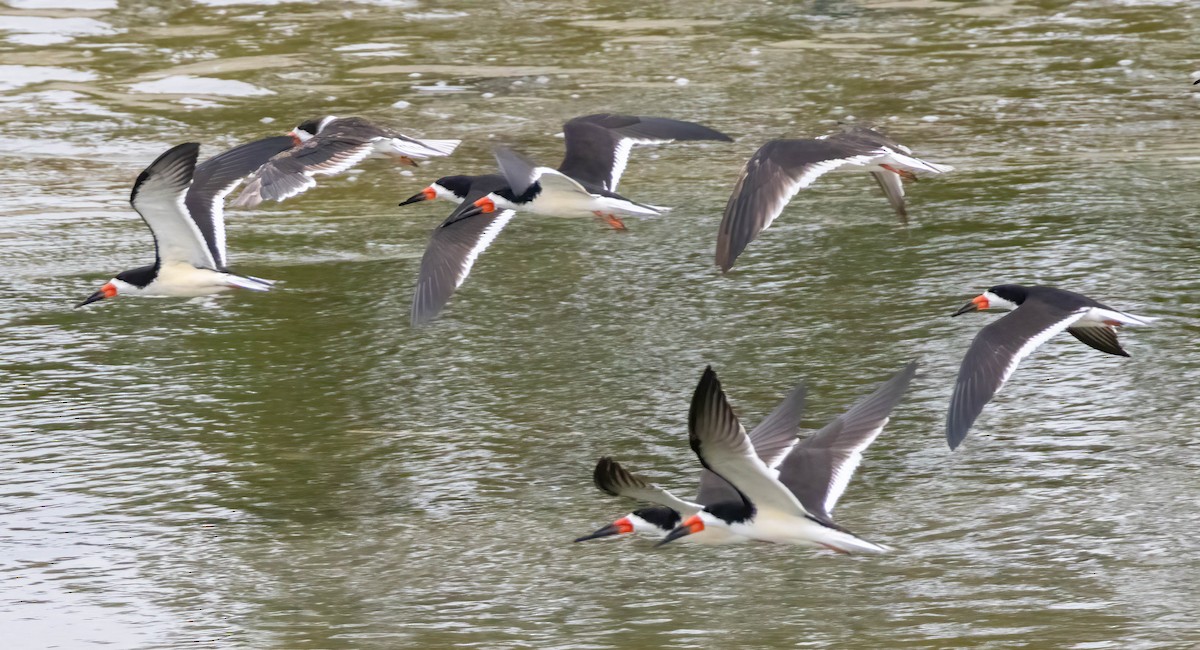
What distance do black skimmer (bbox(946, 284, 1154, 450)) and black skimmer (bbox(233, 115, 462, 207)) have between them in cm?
371

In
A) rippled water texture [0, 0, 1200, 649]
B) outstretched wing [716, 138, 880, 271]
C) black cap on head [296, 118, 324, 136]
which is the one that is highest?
outstretched wing [716, 138, 880, 271]

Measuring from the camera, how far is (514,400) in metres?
8.03

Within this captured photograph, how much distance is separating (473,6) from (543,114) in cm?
358

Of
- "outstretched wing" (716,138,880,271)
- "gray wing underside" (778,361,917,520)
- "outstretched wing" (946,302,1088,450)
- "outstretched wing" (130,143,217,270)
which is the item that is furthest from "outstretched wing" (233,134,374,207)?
"outstretched wing" (946,302,1088,450)

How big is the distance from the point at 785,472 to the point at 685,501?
1.25ft

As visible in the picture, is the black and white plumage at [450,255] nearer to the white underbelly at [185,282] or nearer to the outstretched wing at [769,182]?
the white underbelly at [185,282]

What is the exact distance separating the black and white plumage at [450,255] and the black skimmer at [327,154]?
792 millimetres

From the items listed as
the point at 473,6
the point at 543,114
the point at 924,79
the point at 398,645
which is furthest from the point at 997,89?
the point at 398,645

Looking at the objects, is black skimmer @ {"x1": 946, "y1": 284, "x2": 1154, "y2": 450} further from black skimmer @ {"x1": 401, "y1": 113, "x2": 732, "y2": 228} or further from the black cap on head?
the black cap on head

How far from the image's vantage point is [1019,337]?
672 centimetres

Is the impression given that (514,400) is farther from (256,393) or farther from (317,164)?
(317,164)

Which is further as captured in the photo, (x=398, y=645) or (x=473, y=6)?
(x=473, y=6)

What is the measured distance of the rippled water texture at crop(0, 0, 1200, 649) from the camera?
5.86m

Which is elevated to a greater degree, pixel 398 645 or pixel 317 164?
pixel 317 164
